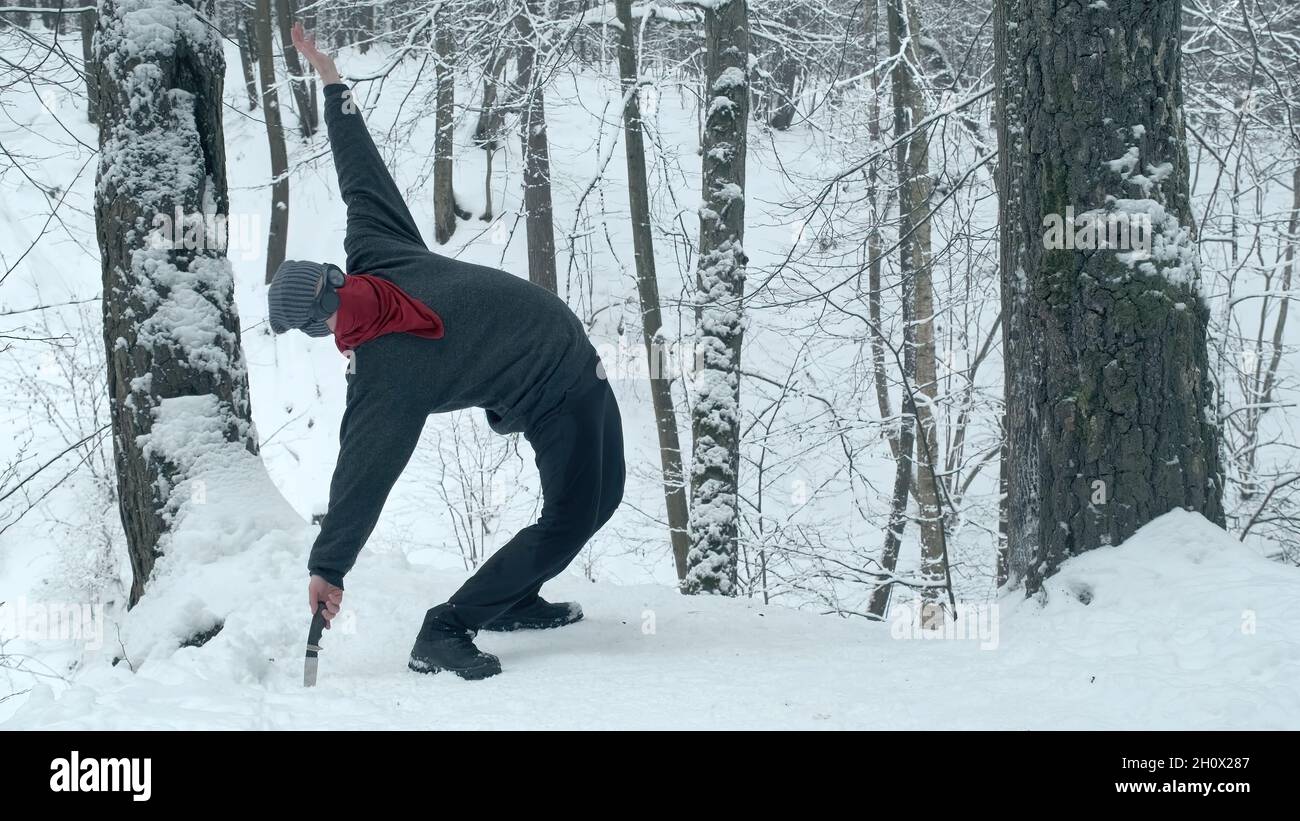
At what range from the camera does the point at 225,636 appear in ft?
10.7

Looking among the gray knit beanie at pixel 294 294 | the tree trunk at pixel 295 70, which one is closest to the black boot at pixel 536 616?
the gray knit beanie at pixel 294 294

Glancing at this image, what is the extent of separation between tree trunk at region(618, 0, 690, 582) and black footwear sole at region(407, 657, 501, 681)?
474 cm

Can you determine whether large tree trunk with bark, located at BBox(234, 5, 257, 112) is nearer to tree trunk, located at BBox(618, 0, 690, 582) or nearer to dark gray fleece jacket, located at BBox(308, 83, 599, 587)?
tree trunk, located at BBox(618, 0, 690, 582)

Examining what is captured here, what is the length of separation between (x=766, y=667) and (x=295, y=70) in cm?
1512

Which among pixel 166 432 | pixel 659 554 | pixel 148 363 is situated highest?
pixel 148 363

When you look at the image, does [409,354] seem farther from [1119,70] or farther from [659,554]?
[659,554]

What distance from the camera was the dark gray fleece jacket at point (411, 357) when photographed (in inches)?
115

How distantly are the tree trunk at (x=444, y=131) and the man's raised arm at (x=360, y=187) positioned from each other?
13.8 ft

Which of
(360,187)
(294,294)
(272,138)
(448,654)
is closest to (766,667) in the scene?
(448,654)
